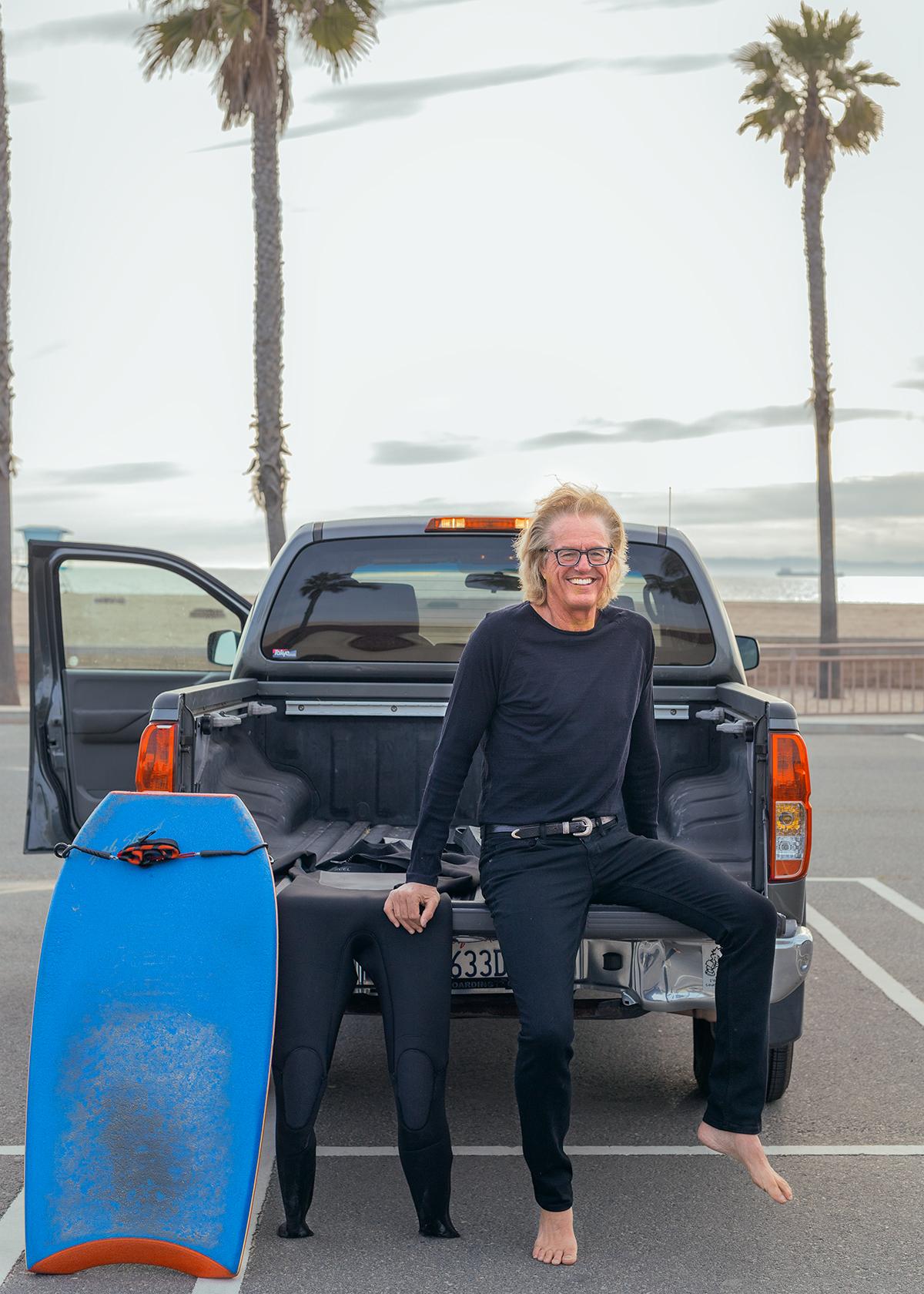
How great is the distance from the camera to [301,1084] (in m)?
3.55

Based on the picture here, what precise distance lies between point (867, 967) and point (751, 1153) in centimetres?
302

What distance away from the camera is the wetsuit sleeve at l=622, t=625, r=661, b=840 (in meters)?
3.98

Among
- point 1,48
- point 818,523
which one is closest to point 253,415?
point 1,48

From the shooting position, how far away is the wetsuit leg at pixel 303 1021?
3.56 meters

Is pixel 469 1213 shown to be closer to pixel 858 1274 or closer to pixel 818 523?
pixel 858 1274

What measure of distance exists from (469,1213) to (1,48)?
2019cm

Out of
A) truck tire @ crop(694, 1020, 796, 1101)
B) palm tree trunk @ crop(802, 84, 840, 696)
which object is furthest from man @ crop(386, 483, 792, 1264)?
palm tree trunk @ crop(802, 84, 840, 696)

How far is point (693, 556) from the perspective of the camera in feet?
17.3

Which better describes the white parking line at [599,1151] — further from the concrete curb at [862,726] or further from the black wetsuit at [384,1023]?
the concrete curb at [862,726]

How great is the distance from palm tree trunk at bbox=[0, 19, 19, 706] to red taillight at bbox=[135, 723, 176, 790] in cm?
1728

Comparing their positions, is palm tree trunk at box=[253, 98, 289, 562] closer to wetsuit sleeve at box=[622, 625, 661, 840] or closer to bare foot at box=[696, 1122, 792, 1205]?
wetsuit sleeve at box=[622, 625, 661, 840]

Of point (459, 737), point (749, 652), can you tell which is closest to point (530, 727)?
point (459, 737)

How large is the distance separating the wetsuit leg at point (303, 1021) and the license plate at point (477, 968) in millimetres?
413

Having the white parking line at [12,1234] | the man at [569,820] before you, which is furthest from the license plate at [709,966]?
the white parking line at [12,1234]
